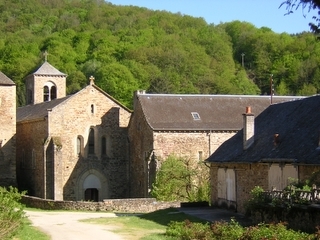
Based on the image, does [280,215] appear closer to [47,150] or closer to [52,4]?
[47,150]

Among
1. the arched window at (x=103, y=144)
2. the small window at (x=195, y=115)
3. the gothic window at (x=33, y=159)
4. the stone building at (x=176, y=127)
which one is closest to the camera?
the stone building at (x=176, y=127)

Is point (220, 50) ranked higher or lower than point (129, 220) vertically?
higher

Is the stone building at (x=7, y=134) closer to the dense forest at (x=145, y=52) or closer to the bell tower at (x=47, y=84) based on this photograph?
the bell tower at (x=47, y=84)

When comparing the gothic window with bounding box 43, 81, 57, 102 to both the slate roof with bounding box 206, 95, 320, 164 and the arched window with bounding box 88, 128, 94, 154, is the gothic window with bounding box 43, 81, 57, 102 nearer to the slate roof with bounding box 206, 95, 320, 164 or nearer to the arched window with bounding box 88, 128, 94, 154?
the arched window with bounding box 88, 128, 94, 154

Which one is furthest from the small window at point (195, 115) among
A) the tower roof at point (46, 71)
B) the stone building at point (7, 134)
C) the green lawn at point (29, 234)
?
the green lawn at point (29, 234)

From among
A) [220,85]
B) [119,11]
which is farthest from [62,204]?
[119,11]

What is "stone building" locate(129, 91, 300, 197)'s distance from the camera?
40.3m

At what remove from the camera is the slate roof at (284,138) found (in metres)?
24.1

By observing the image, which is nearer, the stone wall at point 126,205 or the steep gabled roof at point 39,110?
the stone wall at point 126,205

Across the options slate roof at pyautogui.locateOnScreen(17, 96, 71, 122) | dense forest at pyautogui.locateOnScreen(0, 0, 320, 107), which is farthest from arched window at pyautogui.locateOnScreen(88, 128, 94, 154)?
dense forest at pyautogui.locateOnScreen(0, 0, 320, 107)

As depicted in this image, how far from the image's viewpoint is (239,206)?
1116 inches

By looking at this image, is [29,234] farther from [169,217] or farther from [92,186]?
[92,186]

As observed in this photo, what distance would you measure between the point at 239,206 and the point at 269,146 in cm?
345

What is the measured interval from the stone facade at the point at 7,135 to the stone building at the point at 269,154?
62.7 feet
